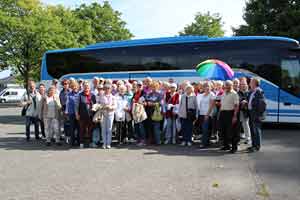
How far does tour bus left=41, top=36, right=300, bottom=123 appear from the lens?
14.2m

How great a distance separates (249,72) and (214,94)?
15.6 feet

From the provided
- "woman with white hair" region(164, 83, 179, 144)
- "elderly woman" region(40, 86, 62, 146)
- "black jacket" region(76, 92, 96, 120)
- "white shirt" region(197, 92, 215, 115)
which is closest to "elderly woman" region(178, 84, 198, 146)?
"white shirt" region(197, 92, 215, 115)

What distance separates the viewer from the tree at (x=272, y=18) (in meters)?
26.6

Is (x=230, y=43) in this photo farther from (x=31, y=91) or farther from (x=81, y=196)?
(x=81, y=196)

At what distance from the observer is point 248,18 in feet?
96.4

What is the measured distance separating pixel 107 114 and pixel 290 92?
7488 millimetres

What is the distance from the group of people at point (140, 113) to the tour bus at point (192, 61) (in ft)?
12.1

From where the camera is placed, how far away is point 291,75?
14.2 m

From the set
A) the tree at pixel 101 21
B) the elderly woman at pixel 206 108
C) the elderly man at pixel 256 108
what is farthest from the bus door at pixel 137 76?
the tree at pixel 101 21

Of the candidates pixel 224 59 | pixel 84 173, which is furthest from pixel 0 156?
pixel 224 59

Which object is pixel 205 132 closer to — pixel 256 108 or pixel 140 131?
pixel 256 108

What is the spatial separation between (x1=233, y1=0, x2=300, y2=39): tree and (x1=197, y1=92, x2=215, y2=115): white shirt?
17911 millimetres

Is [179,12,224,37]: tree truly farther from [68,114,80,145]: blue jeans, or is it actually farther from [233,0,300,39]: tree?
[68,114,80,145]: blue jeans

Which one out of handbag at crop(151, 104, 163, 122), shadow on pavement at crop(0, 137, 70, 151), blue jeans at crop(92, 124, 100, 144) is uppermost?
handbag at crop(151, 104, 163, 122)
